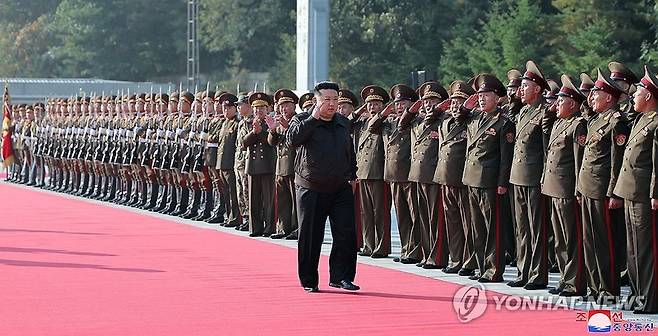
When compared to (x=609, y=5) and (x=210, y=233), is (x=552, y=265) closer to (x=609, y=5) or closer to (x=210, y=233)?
(x=210, y=233)

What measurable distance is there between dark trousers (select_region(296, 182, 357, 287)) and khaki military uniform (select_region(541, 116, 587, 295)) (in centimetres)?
168

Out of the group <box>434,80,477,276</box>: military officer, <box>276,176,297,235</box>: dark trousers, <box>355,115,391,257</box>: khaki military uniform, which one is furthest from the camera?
<box>276,176,297,235</box>: dark trousers

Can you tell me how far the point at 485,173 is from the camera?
43.4 ft

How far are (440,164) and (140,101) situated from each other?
11.3 metres

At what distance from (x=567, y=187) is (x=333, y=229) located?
6.59 ft

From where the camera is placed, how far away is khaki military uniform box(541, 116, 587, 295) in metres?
12.0

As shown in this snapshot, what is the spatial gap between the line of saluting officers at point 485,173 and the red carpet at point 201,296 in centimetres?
65

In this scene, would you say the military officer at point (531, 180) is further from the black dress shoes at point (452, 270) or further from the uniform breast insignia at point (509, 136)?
the black dress shoes at point (452, 270)

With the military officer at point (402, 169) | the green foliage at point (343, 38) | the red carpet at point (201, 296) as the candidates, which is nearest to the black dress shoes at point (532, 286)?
the red carpet at point (201, 296)

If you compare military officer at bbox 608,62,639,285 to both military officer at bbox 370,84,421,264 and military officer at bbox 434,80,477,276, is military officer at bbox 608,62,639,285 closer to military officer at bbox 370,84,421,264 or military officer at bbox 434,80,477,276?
military officer at bbox 434,80,477,276

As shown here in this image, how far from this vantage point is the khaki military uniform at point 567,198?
1205 centimetres

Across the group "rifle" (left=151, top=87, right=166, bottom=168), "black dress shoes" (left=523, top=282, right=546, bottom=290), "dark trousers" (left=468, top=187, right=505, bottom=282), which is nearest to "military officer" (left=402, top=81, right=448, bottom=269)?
"dark trousers" (left=468, top=187, right=505, bottom=282)

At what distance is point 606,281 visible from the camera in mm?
11664

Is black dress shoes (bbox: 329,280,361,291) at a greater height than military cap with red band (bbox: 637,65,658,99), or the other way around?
military cap with red band (bbox: 637,65,658,99)
